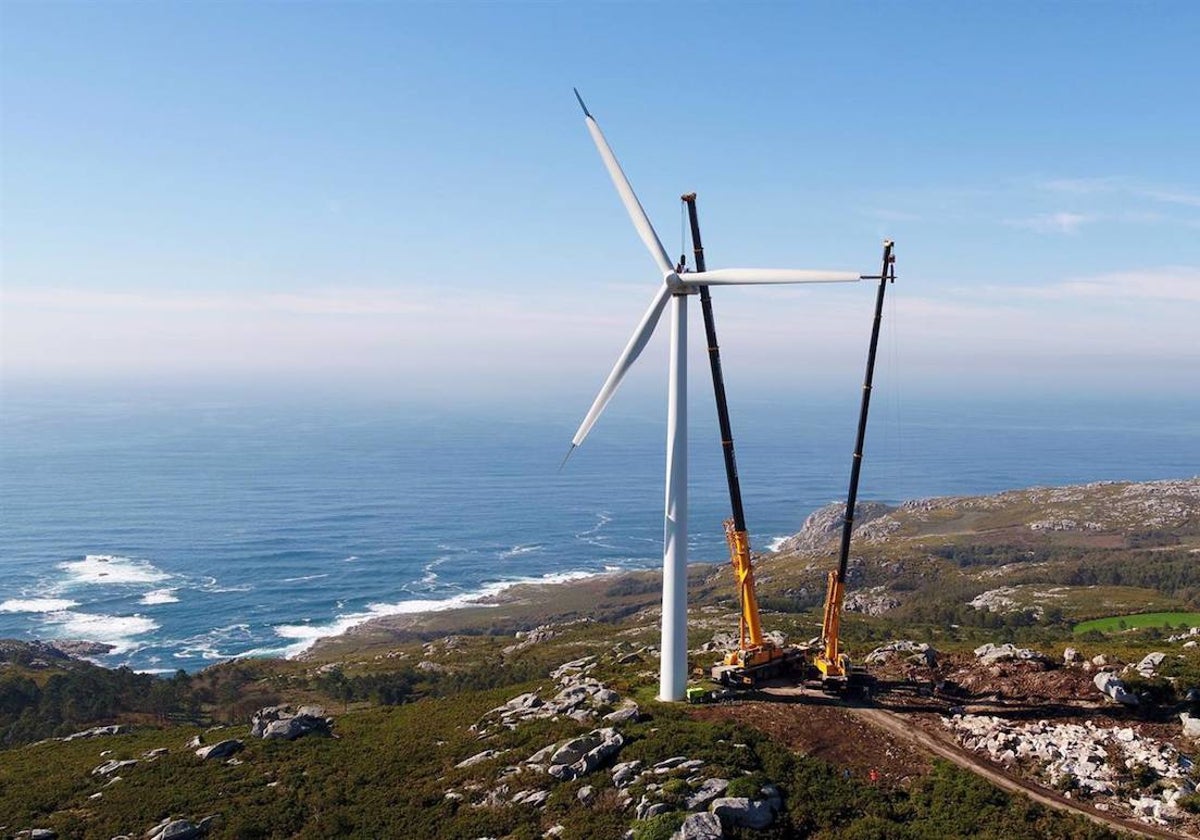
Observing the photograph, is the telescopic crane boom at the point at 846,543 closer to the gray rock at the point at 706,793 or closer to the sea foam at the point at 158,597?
the gray rock at the point at 706,793

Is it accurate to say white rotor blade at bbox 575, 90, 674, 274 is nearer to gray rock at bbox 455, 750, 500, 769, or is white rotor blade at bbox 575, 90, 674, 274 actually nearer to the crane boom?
the crane boom

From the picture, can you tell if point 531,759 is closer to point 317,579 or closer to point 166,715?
point 166,715

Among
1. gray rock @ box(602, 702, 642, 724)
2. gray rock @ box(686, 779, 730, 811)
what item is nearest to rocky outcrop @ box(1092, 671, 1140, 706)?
gray rock @ box(686, 779, 730, 811)

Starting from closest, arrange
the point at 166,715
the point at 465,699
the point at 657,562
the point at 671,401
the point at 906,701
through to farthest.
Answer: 1. the point at 671,401
2. the point at 906,701
3. the point at 465,699
4. the point at 166,715
5. the point at 657,562

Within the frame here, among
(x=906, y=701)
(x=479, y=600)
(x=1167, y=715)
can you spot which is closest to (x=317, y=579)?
(x=479, y=600)

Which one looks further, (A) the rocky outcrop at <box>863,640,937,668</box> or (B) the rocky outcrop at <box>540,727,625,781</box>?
(A) the rocky outcrop at <box>863,640,937,668</box>

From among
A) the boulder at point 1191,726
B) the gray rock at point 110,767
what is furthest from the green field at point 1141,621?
the gray rock at point 110,767
